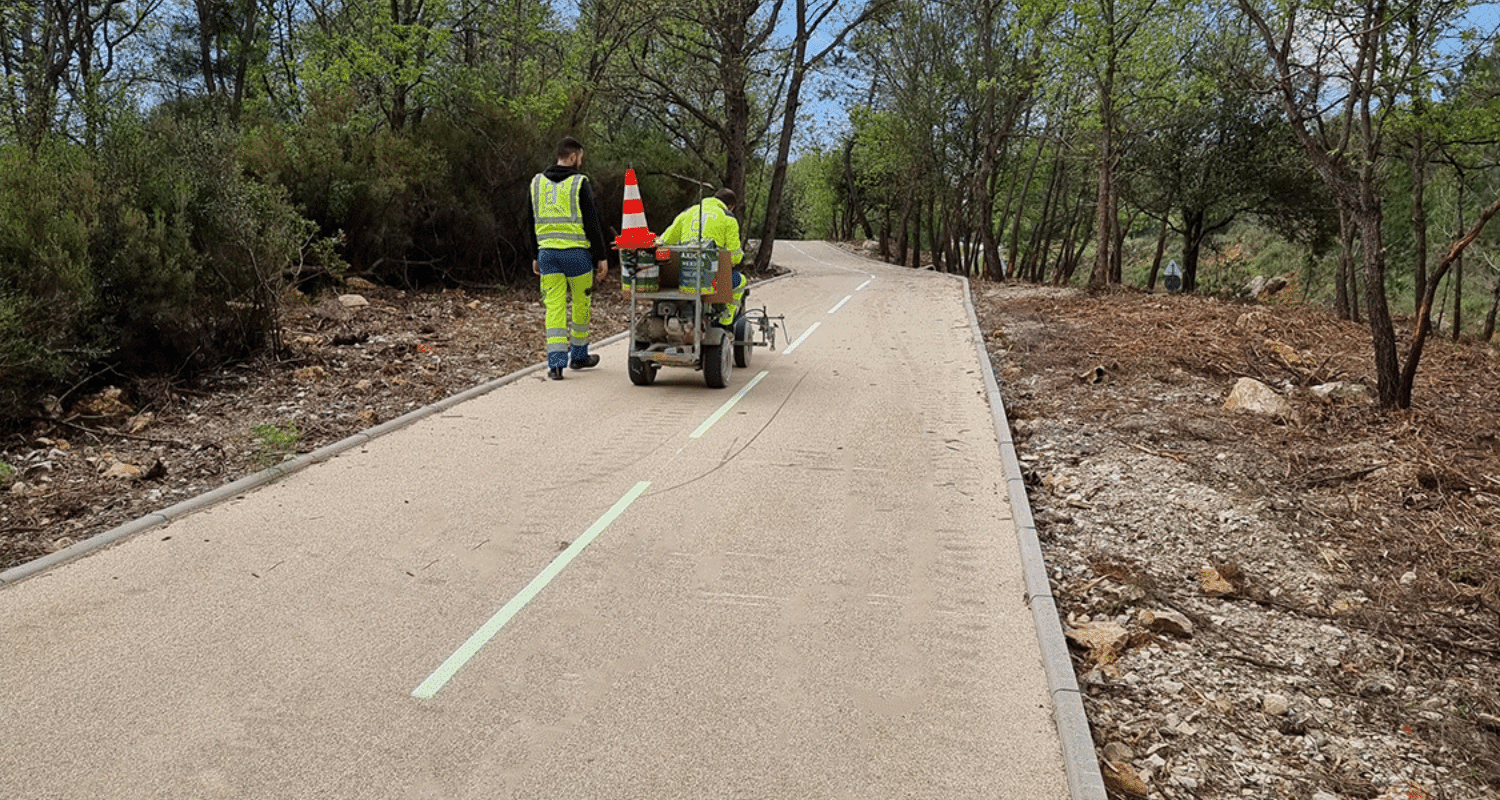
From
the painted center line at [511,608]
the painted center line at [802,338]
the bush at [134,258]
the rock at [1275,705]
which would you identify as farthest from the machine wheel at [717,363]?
the rock at [1275,705]

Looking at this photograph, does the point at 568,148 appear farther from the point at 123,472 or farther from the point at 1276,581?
the point at 1276,581

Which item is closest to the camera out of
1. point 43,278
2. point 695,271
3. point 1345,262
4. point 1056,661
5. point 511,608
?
point 1056,661

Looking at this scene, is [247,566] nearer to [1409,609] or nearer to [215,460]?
[215,460]

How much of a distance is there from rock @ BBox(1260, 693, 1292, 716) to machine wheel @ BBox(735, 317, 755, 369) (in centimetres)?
741

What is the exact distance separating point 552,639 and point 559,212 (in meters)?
6.15

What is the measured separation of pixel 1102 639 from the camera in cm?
440

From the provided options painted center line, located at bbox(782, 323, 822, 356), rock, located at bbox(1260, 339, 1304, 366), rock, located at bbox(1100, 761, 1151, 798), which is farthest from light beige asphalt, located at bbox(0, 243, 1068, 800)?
rock, located at bbox(1260, 339, 1304, 366)

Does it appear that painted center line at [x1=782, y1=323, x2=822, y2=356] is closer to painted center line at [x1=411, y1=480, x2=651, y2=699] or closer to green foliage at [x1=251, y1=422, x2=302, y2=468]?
green foliage at [x1=251, y1=422, x2=302, y2=468]

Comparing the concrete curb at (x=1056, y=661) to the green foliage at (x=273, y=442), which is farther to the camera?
the green foliage at (x=273, y=442)

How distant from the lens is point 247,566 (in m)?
4.80

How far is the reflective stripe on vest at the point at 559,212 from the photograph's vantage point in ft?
30.5

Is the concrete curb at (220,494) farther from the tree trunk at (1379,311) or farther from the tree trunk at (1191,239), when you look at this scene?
the tree trunk at (1191,239)

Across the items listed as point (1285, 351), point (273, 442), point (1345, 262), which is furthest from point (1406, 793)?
point (1345, 262)

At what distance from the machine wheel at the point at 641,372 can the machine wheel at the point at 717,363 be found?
57 centimetres
